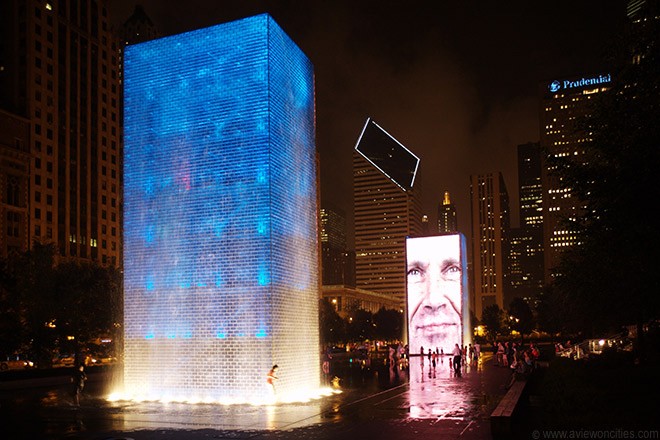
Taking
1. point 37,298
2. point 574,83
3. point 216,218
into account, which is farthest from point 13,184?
point 574,83

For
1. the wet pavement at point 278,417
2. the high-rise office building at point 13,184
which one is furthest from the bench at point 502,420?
the high-rise office building at point 13,184

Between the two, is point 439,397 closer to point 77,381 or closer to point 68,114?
point 77,381

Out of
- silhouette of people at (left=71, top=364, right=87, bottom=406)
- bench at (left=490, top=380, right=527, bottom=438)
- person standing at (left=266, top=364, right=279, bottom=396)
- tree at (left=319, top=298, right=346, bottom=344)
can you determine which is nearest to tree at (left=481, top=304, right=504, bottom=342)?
tree at (left=319, top=298, right=346, bottom=344)

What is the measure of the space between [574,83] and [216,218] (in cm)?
18345

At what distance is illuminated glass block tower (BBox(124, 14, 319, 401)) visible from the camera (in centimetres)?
2294

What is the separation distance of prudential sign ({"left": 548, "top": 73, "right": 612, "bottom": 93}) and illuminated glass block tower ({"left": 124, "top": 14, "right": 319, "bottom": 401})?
17321 cm

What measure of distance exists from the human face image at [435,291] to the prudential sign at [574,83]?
453 ft

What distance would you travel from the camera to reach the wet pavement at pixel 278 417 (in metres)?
15.9

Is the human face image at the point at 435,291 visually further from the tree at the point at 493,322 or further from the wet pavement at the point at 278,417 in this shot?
the tree at the point at 493,322

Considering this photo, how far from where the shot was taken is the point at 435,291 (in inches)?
2366

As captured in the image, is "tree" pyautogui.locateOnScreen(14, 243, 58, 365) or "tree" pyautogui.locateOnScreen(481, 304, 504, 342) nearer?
"tree" pyautogui.locateOnScreen(14, 243, 58, 365)

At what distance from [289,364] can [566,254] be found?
62.2 feet

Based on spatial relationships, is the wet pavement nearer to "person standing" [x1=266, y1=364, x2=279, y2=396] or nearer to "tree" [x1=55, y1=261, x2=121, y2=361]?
"person standing" [x1=266, y1=364, x2=279, y2=396]

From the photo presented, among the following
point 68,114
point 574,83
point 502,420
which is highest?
point 574,83
